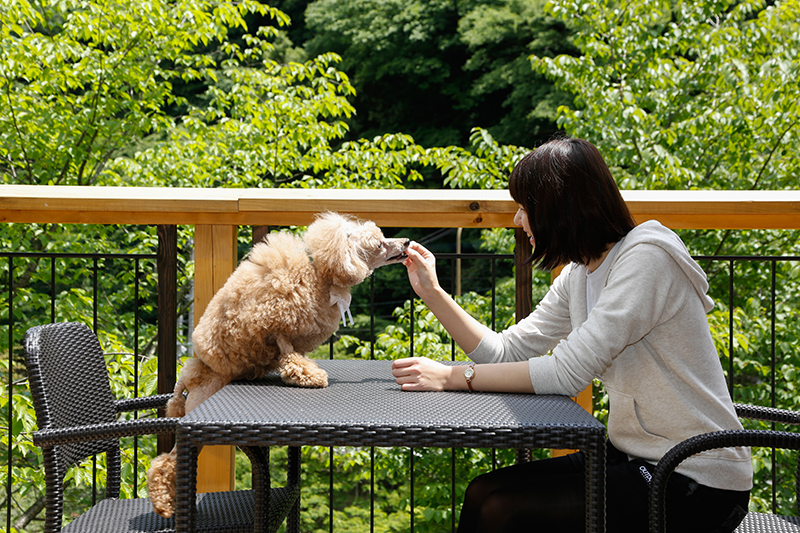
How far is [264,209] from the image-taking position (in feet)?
6.03

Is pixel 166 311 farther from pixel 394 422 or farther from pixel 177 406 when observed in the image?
pixel 394 422

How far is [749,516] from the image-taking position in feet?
4.75

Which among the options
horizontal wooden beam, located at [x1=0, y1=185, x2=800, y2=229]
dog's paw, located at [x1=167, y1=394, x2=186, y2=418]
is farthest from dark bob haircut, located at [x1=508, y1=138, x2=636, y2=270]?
dog's paw, located at [x1=167, y1=394, x2=186, y2=418]

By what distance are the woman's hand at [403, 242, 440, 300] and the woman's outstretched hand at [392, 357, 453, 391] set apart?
330 mm

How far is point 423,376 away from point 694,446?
58 cm

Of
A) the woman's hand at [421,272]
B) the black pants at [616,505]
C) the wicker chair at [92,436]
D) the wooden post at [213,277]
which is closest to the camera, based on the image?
the black pants at [616,505]

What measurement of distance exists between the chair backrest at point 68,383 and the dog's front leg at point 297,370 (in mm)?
563

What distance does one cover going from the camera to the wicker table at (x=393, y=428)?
1.07 meters

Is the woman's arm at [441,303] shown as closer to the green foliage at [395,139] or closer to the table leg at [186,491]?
the table leg at [186,491]

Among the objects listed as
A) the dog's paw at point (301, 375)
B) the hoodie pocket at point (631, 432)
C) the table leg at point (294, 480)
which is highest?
the dog's paw at point (301, 375)

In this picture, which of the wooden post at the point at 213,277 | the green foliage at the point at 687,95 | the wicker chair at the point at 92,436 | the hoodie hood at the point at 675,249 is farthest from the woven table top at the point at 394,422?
the green foliage at the point at 687,95

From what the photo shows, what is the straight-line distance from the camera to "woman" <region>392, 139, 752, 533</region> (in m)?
1.28

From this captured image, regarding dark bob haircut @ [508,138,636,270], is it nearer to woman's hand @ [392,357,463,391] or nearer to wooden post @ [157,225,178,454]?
woman's hand @ [392,357,463,391]

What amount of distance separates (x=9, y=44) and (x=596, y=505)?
6.06m
